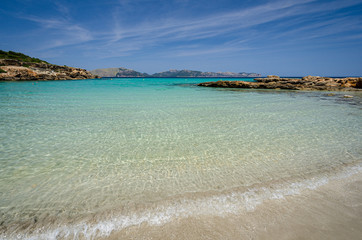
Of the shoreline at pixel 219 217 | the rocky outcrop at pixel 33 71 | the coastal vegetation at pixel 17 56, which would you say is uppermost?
the coastal vegetation at pixel 17 56

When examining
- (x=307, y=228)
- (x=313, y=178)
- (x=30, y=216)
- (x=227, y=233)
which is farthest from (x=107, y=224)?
(x=313, y=178)

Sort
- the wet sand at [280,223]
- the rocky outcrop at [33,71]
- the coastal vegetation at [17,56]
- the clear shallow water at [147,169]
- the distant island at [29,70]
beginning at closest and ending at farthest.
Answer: the wet sand at [280,223] → the clear shallow water at [147,169] → the rocky outcrop at [33,71] → the distant island at [29,70] → the coastal vegetation at [17,56]

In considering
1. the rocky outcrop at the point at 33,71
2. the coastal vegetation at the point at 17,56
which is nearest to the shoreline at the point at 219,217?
the rocky outcrop at the point at 33,71

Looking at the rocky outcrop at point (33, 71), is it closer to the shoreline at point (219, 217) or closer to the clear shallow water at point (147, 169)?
the clear shallow water at point (147, 169)

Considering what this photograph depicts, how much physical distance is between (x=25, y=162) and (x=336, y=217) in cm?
654

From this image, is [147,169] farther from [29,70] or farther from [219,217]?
[29,70]

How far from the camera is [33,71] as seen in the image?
57.9 m

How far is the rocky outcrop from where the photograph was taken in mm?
51709

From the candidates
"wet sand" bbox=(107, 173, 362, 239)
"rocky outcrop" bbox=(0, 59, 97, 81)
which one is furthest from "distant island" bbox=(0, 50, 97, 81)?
"wet sand" bbox=(107, 173, 362, 239)

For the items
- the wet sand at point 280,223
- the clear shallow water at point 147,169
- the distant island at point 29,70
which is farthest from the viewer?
the distant island at point 29,70

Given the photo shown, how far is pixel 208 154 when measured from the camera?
5051 millimetres

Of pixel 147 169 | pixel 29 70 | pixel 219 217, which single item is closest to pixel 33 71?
pixel 29 70

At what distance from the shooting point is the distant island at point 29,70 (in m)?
52.0

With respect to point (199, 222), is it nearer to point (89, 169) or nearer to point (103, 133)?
point (89, 169)
